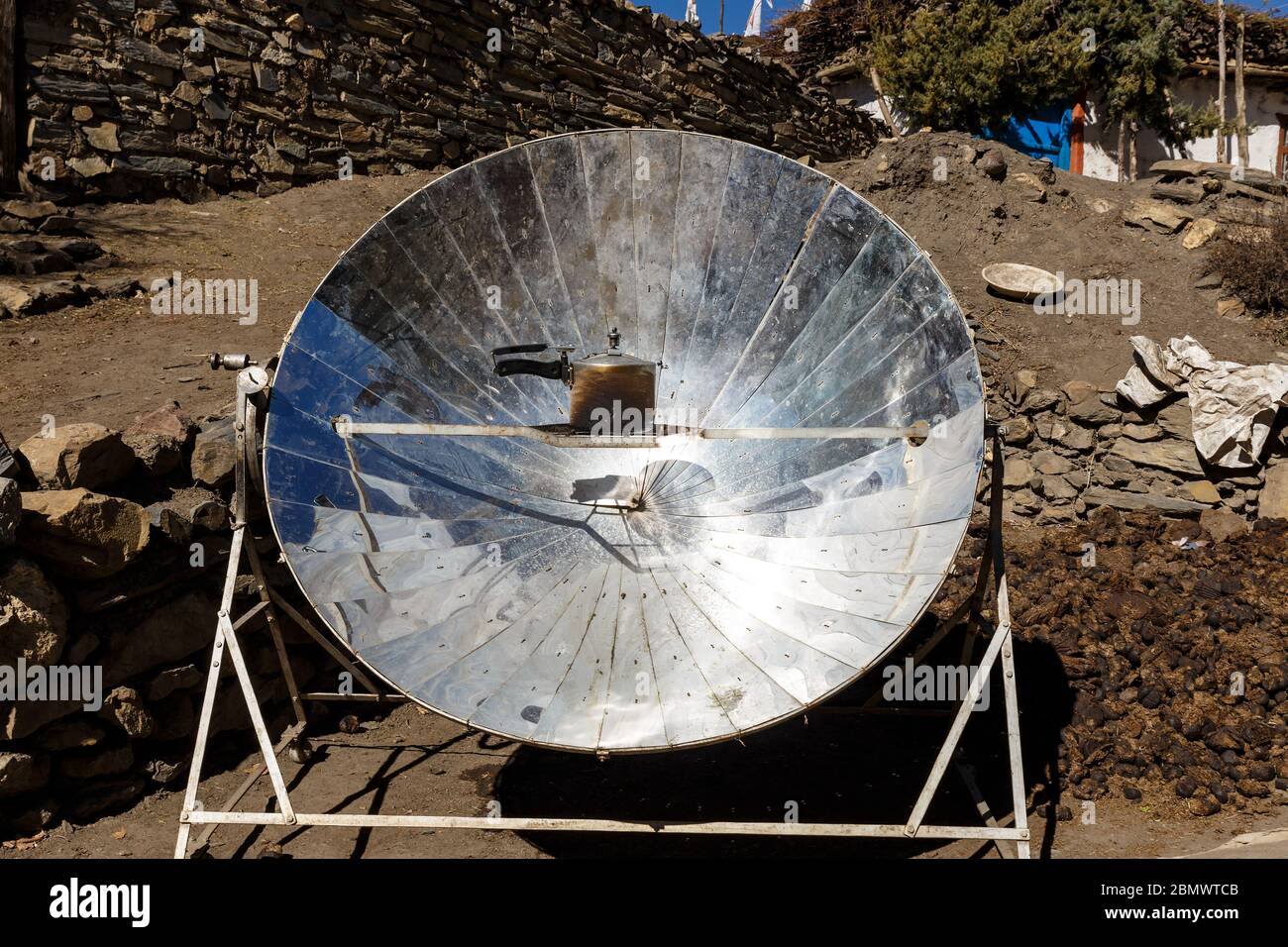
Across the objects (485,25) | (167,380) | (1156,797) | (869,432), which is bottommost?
(1156,797)

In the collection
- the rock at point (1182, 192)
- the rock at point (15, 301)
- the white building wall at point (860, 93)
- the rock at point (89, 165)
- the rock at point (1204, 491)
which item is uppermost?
the white building wall at point (860, 93)

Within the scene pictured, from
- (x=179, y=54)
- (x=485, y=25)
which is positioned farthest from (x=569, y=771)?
(x=485, y=25)

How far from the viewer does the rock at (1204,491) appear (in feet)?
32.4

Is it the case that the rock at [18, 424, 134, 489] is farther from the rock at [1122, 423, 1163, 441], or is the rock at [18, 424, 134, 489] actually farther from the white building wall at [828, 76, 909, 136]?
the white building wall at [828, 76, 909, 136]

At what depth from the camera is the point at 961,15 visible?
1919 cm

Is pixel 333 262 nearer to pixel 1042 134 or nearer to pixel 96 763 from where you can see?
pixel 96 763

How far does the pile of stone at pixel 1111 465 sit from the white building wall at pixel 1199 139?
12.4m

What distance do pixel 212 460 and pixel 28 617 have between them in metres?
1.50

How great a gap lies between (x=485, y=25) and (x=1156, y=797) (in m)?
12.4

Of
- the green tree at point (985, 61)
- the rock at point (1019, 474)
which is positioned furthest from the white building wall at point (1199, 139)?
the rock at point (1019, 474)

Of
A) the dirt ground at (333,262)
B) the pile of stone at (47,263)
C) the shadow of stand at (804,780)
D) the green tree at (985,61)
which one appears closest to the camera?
the shadow of stand at (804,780)

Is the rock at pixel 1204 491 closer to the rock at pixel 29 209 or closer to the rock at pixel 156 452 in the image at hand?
the rock at pixel 156 452

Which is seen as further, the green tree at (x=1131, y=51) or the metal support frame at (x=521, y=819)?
the green tree at (x=1131, y=51)

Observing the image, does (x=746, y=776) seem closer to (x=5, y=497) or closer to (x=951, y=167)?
(x=5, y=497)
